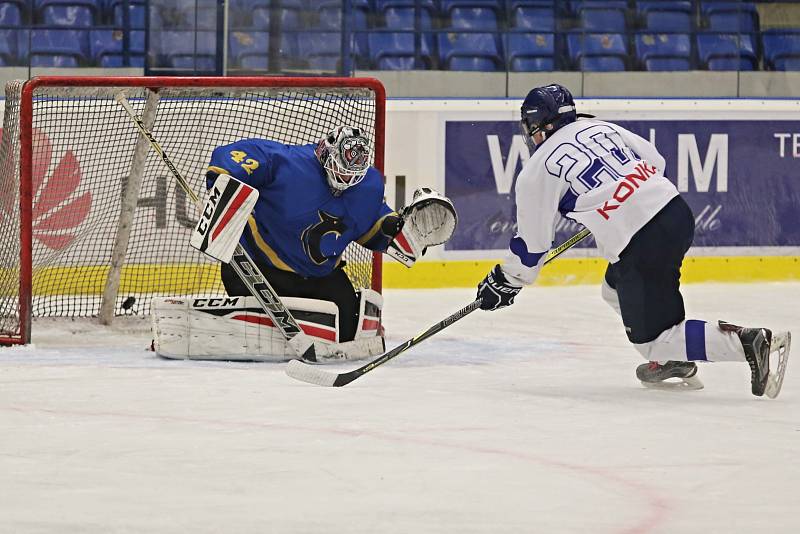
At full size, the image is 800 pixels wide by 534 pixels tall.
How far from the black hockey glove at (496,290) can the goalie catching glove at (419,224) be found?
0.67m

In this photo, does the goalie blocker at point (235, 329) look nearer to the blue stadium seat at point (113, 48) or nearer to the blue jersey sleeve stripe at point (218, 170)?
the blue jersey sleeve stripe at point (218, 170)

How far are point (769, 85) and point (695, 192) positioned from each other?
2.29ft

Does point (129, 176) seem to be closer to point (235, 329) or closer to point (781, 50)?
point (235, 329)

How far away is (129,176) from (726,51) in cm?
310

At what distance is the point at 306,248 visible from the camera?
441 cm

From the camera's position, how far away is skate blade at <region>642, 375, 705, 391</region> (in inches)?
153

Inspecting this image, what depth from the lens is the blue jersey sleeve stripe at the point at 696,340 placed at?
366 centimetres

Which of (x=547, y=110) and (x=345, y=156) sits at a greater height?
(x=547, y=110)

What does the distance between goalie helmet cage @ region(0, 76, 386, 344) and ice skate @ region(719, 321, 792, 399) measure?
143cm

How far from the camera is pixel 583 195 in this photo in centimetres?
375

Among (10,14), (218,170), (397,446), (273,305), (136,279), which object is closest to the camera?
(397,446)

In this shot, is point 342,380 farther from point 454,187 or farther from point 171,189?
point 454,187

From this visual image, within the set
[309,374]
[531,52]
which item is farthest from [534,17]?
[309,374]

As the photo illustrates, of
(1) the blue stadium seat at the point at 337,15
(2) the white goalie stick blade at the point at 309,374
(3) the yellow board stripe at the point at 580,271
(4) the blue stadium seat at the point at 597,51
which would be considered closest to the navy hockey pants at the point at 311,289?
(2) the white goalie stick blade at the point at 309,374
